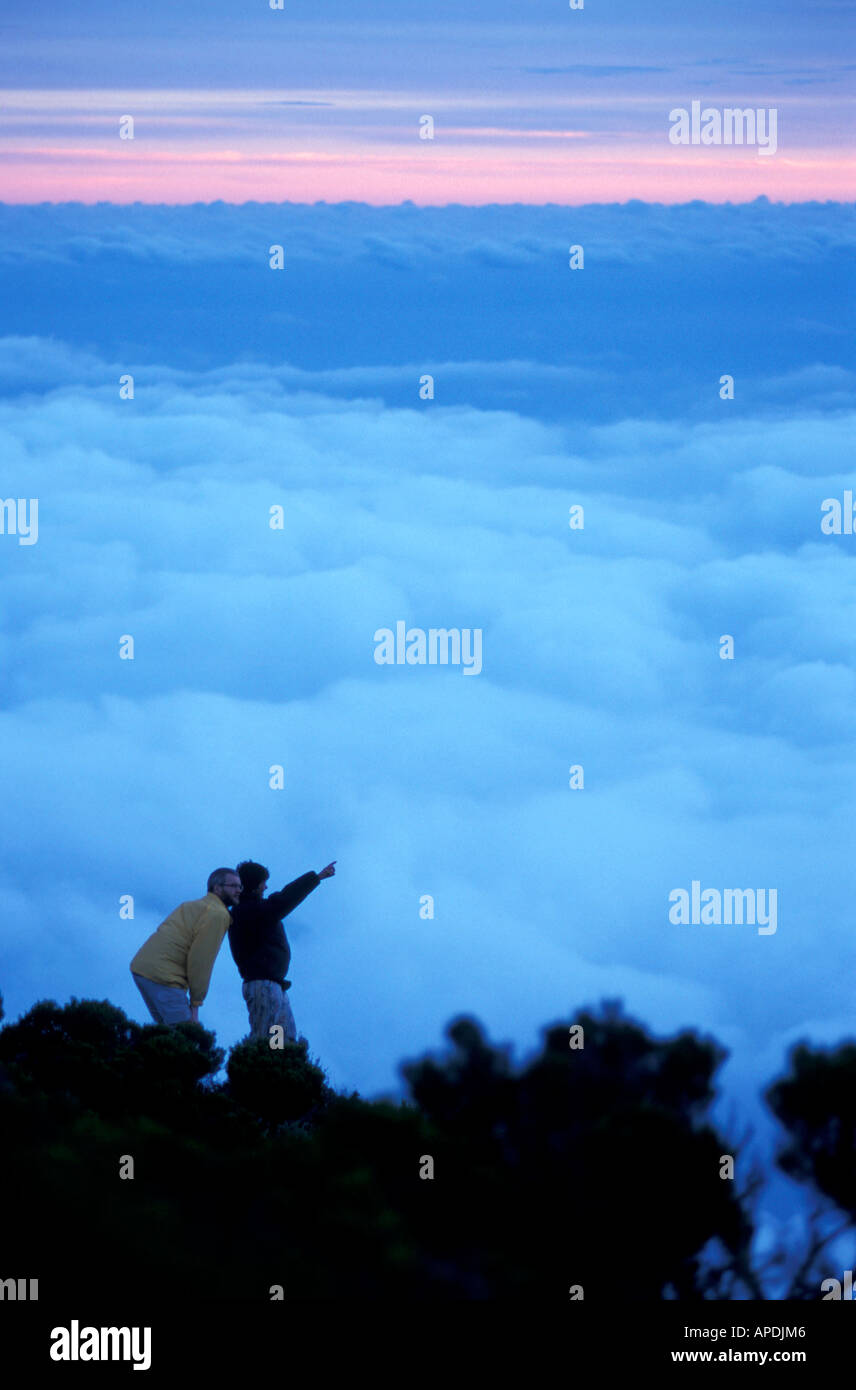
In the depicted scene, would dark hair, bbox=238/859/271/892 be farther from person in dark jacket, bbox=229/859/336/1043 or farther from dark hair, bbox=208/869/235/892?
dark hair, bbox=208/869/235/892

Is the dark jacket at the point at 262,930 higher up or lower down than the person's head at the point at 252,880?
lower down

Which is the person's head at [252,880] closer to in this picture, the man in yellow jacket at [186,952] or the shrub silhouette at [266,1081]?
the man in yellow jacket at [186,952]

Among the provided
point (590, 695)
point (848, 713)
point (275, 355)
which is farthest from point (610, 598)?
point (275, 355)

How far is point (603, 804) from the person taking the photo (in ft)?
247

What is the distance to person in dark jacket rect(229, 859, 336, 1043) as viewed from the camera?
721 centimetres

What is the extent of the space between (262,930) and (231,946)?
0.30 metres

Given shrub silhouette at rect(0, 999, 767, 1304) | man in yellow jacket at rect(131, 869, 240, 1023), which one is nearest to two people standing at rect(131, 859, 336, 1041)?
man in yellow jacket at rect(131, 869, 240, 1023)

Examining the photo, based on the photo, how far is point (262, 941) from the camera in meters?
7.23

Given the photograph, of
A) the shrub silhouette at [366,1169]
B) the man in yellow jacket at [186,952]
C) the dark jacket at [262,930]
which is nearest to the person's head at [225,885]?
the man in yellow jacket at [186,952]

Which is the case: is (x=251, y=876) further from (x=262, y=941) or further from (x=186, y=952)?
(x=186, y=952)

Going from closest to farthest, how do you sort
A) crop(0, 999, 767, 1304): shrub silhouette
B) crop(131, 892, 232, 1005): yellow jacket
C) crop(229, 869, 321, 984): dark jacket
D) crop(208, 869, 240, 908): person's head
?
crop(0, 999, 767, 1304): shrub silhouette, crop(131, 892, 232, 1005): yellow jacket, crop(208, 869, 240, 908): person's head, crop(229, 869, 321, 984): dark jacket

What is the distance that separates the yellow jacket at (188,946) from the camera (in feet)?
22.9

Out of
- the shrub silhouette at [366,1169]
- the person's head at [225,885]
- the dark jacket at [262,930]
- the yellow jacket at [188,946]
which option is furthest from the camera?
the dark jacket at [262,930]

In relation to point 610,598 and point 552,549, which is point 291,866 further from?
point 552,549
